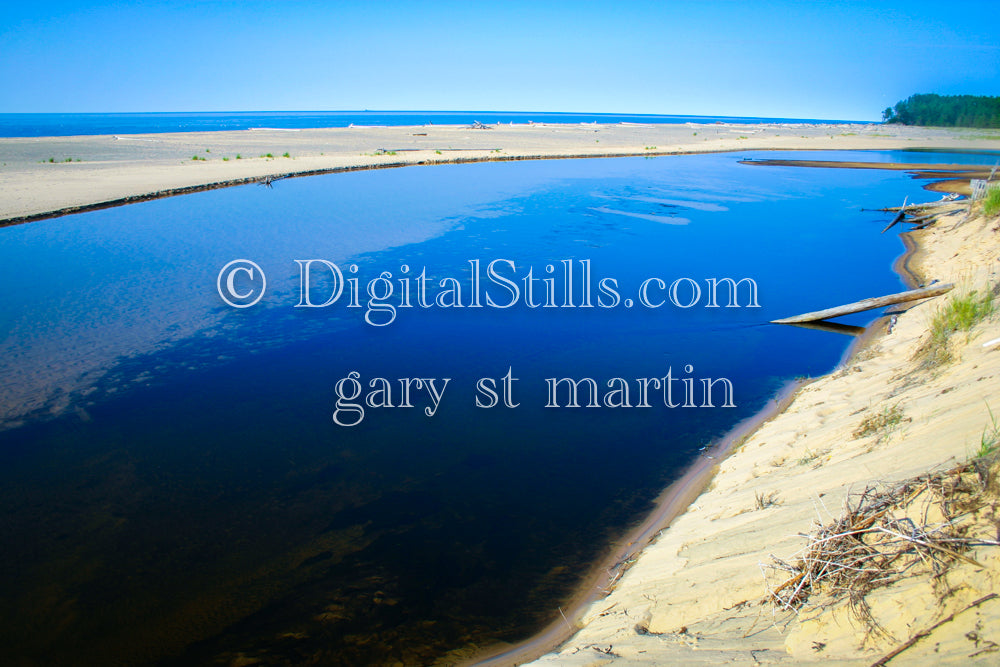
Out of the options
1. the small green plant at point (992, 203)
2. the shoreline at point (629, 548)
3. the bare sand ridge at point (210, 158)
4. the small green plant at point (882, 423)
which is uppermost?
the bare sand ridge at point (210, 158)

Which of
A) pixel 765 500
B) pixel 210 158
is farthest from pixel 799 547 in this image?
pixel 210 158

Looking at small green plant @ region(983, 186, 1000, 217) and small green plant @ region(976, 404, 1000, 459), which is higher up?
small green plant @ region(983, 186, 1000, 217)

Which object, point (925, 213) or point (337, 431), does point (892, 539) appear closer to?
point (337, 431)

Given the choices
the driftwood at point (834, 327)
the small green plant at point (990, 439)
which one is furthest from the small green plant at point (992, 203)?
the small green plant at point (990, 439)

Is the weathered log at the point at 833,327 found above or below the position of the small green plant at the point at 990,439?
below

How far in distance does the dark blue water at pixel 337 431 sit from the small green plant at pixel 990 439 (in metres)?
2.91

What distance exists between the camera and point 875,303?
10484 mm

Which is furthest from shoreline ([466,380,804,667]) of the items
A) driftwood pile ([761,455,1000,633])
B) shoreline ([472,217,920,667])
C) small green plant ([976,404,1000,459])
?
small green plant ([976,404,1000,459])

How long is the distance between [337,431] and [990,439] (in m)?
6.21

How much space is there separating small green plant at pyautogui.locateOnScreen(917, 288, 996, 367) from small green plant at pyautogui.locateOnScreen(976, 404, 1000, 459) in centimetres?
250

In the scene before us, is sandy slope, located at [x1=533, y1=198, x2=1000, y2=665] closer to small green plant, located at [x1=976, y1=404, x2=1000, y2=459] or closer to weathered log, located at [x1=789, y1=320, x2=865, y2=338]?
small green plant, located at [x1=976, y1=404, x2=1000, y2=459]

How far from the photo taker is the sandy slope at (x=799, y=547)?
2561 mm

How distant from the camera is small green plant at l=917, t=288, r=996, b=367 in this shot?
6199 millimetres

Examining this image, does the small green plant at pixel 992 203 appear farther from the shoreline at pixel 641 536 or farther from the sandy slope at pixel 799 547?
the sandy slope at pixel 799 547
